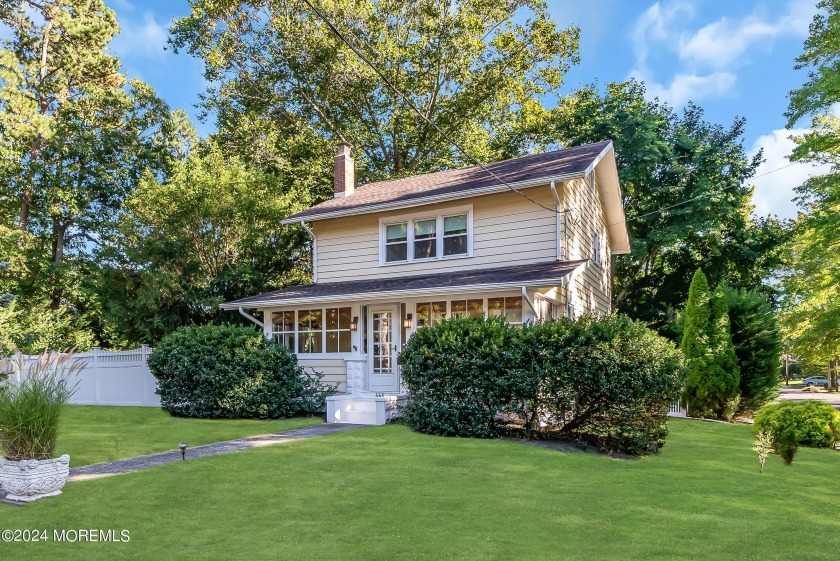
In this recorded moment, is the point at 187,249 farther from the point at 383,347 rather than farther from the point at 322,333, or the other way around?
the point at 383,347

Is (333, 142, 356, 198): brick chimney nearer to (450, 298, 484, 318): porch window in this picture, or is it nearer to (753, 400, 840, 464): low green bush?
Result: (450, 298, 484, 318): porch window

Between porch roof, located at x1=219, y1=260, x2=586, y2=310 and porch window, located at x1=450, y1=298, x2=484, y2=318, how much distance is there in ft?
1.97

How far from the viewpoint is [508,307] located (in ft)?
44.7

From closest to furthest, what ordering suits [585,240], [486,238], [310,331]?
[486,238] → [310,331] → [585,240]

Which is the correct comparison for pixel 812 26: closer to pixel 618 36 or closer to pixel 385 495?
pixel 618 36

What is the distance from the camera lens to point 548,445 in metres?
9.73

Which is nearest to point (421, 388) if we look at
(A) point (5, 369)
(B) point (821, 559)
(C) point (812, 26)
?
(B) point (821, 559)

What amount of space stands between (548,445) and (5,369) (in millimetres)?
15136

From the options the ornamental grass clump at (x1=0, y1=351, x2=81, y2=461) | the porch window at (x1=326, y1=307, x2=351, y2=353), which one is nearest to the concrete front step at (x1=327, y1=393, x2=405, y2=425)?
the porch window at (x1=326, y1=307, x2=351, y2=353)

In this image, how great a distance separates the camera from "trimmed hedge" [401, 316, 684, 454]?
9.55 meters

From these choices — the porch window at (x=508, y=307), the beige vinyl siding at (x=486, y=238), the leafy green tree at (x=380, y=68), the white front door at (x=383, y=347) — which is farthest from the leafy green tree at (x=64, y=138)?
the porch window at (x=508, y=307)

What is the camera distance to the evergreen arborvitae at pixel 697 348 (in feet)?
51.1

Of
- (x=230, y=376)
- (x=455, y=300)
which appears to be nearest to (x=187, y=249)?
(x=230, y=376)

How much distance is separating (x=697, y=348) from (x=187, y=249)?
1541 cm
